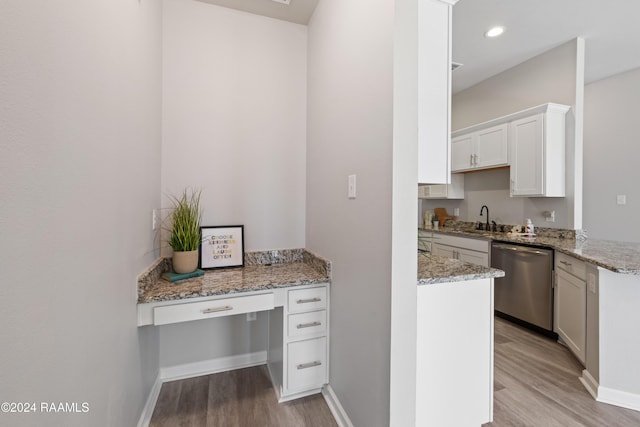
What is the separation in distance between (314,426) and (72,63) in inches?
75.2

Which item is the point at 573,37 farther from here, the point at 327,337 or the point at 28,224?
the point at 28,224

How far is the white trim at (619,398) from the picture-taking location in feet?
5.52

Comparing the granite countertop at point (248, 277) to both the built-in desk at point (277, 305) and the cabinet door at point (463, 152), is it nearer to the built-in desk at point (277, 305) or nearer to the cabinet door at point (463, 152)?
the built-in desk at point (277, 305)

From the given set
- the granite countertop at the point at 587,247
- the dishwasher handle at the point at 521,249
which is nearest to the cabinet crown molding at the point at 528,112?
the granite countertop at the point at 587,247

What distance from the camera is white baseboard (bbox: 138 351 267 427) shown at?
1870mm

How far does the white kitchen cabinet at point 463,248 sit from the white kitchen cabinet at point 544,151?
757 millimetres

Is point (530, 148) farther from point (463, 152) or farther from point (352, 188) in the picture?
point (352, 188)

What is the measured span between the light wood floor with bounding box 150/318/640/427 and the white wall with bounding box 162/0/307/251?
0.96 meters

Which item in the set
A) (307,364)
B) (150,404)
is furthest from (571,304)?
(150,404)

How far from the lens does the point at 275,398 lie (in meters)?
1.73

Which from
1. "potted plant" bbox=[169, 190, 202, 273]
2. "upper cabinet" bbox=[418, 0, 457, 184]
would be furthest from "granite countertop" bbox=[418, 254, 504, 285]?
"potted plant" bbox=[169, 190, 202, 273]

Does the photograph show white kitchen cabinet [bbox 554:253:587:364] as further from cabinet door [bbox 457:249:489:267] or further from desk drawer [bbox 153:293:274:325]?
desk drawer [bbox 153:293:274:325]

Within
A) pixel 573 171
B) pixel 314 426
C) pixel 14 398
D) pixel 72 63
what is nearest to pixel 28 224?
pixel 14 398

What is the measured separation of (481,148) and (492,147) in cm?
16
